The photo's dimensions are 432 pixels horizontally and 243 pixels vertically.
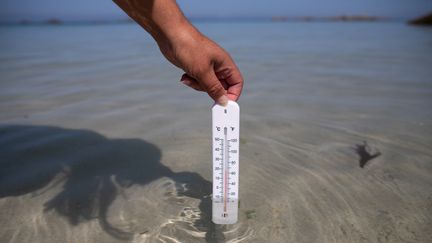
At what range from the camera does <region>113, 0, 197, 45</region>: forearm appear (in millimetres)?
1420

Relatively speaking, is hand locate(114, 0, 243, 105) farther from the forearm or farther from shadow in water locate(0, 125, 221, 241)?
shadow in water locate(0, 125, 221, 241)

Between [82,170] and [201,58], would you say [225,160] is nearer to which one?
[201,58]

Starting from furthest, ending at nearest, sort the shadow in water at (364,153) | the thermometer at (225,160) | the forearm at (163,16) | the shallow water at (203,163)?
the shadow in water at (364,153) < the shallow water at (203,163) < the thermometer at (225,160) < the forearm at (163,16)

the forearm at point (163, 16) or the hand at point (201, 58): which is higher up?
the forearm at point (163, 16)

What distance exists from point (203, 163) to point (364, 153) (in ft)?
4.99

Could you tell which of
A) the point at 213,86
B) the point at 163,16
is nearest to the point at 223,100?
the point at 213,86

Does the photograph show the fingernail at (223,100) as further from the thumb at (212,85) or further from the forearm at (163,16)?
the forearm at (163,16)

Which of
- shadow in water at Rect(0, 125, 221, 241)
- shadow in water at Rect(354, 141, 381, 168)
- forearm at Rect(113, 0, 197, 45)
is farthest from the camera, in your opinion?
shadow in water at Rect(354, 141, 381, 168)

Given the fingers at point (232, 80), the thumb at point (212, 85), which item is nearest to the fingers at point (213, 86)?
the thumb at point (212, 85)

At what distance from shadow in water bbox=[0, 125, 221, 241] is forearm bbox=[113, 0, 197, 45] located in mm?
1207

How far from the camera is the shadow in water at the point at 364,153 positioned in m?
2.71

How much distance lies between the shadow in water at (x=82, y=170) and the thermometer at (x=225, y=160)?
0.61ft

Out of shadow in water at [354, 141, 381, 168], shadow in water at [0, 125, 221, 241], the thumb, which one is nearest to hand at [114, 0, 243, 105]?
the thumb

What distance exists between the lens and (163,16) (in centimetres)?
144
